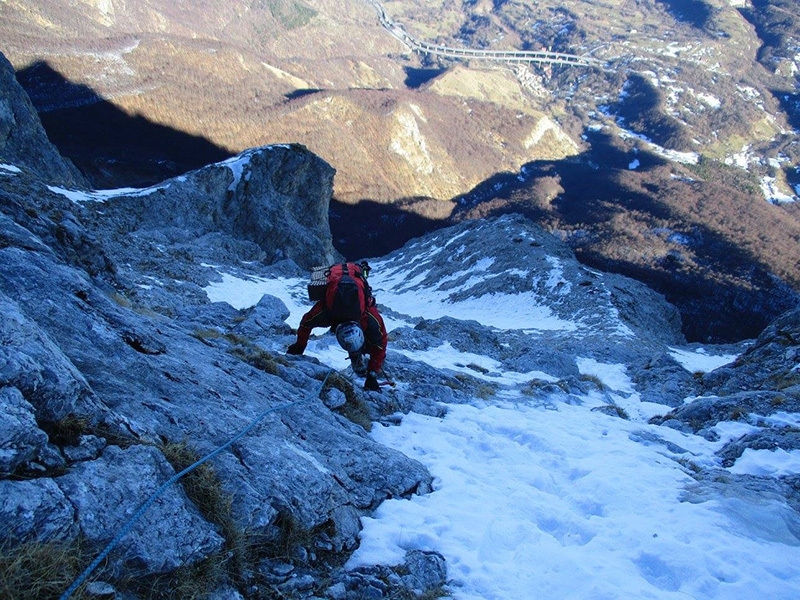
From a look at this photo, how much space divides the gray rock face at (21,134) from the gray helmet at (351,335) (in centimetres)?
4254

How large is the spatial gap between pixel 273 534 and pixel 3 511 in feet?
6.08

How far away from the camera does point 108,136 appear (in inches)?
3878

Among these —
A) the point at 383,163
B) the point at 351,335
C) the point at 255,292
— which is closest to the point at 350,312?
the point at 351,335

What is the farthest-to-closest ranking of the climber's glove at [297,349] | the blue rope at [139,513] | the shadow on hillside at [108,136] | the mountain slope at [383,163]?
the mountain slope at [383,163], the shadow on hillside at [108,136], the climber's glove at [297,349], the blue rope at [139,513]

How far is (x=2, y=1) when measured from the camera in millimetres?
126688

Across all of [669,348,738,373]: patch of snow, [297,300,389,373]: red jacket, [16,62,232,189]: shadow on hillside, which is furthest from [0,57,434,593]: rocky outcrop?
[16,62,232,189]: shadow on hillside

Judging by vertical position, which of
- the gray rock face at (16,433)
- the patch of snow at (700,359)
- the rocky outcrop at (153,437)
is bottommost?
the patch of snow at (700,359)

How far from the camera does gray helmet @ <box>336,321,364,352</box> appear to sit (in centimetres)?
780

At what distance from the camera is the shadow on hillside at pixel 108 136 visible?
285 feet

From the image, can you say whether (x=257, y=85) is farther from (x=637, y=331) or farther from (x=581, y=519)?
(x=581, y=519)

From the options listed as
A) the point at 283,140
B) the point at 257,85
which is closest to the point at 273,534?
the point at 283,140

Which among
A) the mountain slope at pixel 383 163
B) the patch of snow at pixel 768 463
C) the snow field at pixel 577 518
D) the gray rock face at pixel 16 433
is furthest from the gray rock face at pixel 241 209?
the mountain slope at pixel 383 163

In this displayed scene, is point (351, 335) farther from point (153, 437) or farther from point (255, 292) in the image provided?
point (255, 292)

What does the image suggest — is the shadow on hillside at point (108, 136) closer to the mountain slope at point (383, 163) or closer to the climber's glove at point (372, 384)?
the mountain slope at point (383, 163)
